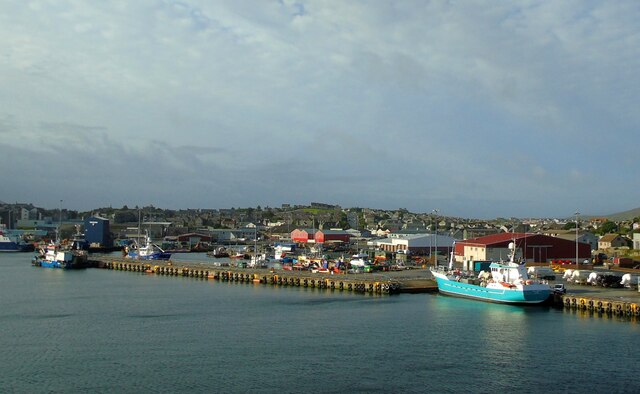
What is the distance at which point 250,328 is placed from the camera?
24.6 metres

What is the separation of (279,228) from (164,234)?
19562 millimetres

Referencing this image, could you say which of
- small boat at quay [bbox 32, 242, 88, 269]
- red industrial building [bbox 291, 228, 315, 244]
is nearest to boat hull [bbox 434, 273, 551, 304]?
small boat at quay [bbox 32, 242, 88, 269]

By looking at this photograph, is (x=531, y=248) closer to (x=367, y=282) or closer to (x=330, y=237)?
(x=367, y=282)

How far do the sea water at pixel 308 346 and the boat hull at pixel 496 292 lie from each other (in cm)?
51

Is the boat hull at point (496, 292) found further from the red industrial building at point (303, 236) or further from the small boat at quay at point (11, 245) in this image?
the small boat at quay at point (11, 245)

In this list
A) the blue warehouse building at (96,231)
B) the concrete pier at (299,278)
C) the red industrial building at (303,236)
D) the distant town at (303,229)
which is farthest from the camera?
the red industrial building at (303,236)

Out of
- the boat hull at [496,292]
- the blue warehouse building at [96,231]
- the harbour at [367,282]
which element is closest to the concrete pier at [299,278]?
the harbour at [367,282]

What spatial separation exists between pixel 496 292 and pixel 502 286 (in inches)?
20.5

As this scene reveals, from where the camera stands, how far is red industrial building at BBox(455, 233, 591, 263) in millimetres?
45875

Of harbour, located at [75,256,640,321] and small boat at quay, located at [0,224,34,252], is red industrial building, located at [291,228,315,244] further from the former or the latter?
harbour, located at [75,256,640,321]

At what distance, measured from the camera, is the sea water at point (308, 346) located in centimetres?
1708

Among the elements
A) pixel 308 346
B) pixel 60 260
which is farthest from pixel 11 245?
pixel 308 346

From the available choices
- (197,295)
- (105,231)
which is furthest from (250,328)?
(105,231)

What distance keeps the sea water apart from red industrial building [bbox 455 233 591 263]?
13532mm
